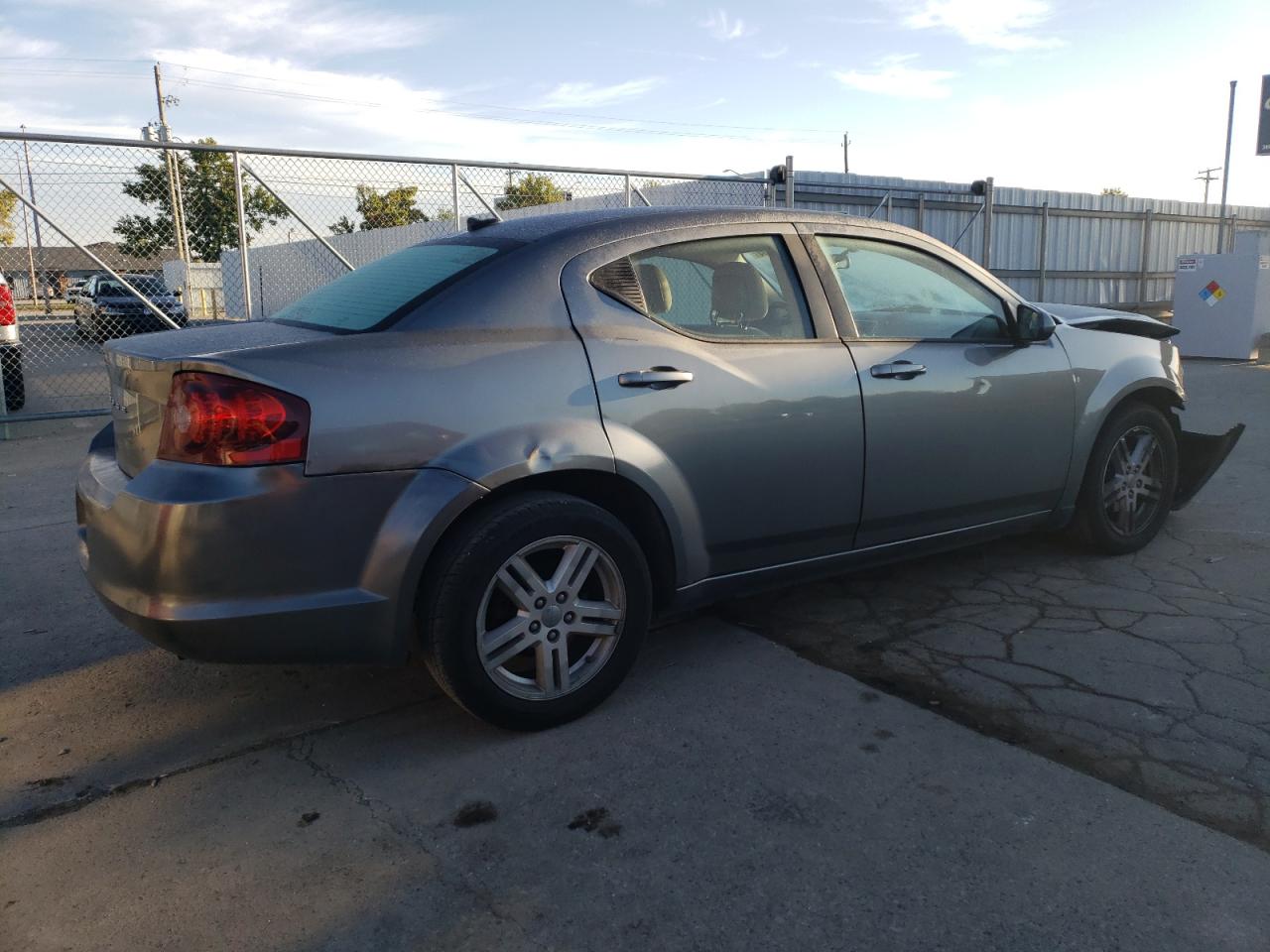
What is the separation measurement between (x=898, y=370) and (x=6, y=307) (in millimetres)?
8140

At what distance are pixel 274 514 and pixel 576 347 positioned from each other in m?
1.03

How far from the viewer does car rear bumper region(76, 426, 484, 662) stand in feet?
8.55

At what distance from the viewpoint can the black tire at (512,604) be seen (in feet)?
9.36

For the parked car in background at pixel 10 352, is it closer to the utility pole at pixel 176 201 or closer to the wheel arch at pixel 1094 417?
the utility pole at pixel 176 201

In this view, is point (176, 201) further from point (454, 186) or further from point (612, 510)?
point (612, 510)

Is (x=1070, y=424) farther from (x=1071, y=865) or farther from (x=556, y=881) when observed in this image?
(x=556, y=881)

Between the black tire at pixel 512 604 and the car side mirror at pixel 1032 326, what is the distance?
205cm

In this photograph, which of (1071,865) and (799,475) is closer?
(1071,865)

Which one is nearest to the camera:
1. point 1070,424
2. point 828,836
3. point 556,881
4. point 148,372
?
point 556,881

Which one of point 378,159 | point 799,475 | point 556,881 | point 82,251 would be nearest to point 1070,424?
point 799,475

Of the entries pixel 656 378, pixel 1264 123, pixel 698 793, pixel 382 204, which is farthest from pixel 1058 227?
pixel 698 793

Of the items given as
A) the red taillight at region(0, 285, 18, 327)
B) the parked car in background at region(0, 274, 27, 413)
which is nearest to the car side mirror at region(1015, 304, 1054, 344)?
the parked car in background at region(0, 274, 27, 413)

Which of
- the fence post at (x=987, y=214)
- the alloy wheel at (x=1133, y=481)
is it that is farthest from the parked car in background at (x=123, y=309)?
the fence post at (x=987, y=214)

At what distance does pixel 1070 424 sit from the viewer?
4336mm
